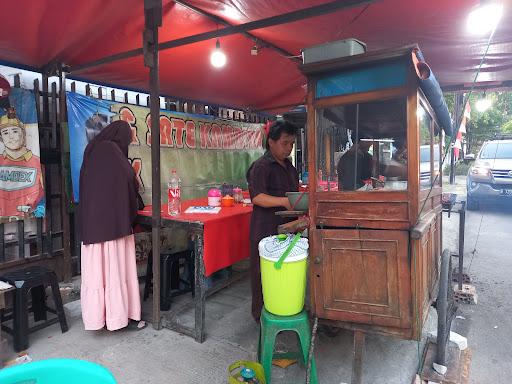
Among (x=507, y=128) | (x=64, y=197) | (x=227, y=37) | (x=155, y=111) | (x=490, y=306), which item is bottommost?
(x=490, y=306)

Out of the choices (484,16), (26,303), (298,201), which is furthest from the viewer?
(484,16)

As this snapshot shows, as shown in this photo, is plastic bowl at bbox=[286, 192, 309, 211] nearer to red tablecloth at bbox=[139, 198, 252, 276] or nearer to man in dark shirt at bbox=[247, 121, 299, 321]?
man in dark shirt at bbox=[247, 121, 299, 321]

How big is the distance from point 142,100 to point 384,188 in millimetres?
4529

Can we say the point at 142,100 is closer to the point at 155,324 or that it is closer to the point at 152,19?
the point at 152,19

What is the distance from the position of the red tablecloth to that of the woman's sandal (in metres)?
0.92

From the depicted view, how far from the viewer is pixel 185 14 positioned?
3465 millimetres

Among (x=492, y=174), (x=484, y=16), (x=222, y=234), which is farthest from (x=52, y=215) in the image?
(x=492, y=174)

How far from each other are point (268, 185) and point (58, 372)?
227cm

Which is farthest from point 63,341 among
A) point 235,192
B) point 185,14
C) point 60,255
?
point 185,14

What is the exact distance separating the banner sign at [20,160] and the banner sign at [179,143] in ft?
1.26

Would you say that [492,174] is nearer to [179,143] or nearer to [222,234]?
[179,143]

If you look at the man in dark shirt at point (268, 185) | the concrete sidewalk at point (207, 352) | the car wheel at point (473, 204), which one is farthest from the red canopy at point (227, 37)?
the car wheel at point (473, 204)

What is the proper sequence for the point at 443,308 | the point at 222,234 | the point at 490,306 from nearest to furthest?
the point at 443,308 → the point at 222,234 → the point at 490,306

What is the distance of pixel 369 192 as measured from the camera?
2.11 meters
